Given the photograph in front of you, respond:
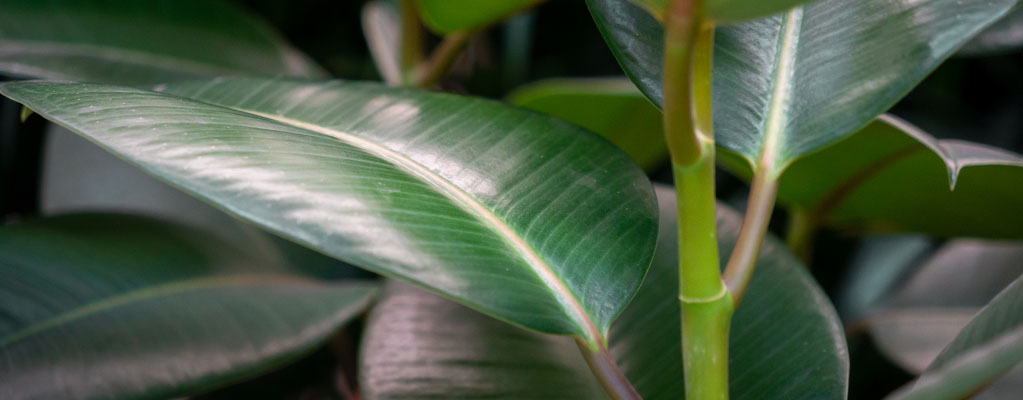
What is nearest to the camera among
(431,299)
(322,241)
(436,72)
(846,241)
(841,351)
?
(322,241)

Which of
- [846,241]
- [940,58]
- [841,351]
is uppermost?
[940,58]

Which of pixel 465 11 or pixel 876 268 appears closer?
pixel 465 11

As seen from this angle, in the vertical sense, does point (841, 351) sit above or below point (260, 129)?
below

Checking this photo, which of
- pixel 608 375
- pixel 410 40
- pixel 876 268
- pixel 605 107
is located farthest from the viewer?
pixel 876 268

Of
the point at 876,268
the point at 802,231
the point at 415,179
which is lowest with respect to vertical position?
the point at 876,268

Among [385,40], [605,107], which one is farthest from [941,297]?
[385,40]

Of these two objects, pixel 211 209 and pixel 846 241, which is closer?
pixel 211 209

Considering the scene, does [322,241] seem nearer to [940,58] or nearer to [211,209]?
[940,58]

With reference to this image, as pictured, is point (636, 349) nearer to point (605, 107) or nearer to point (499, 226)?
point (499, 226)

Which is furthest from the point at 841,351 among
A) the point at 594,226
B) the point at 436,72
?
the point at 436,72
